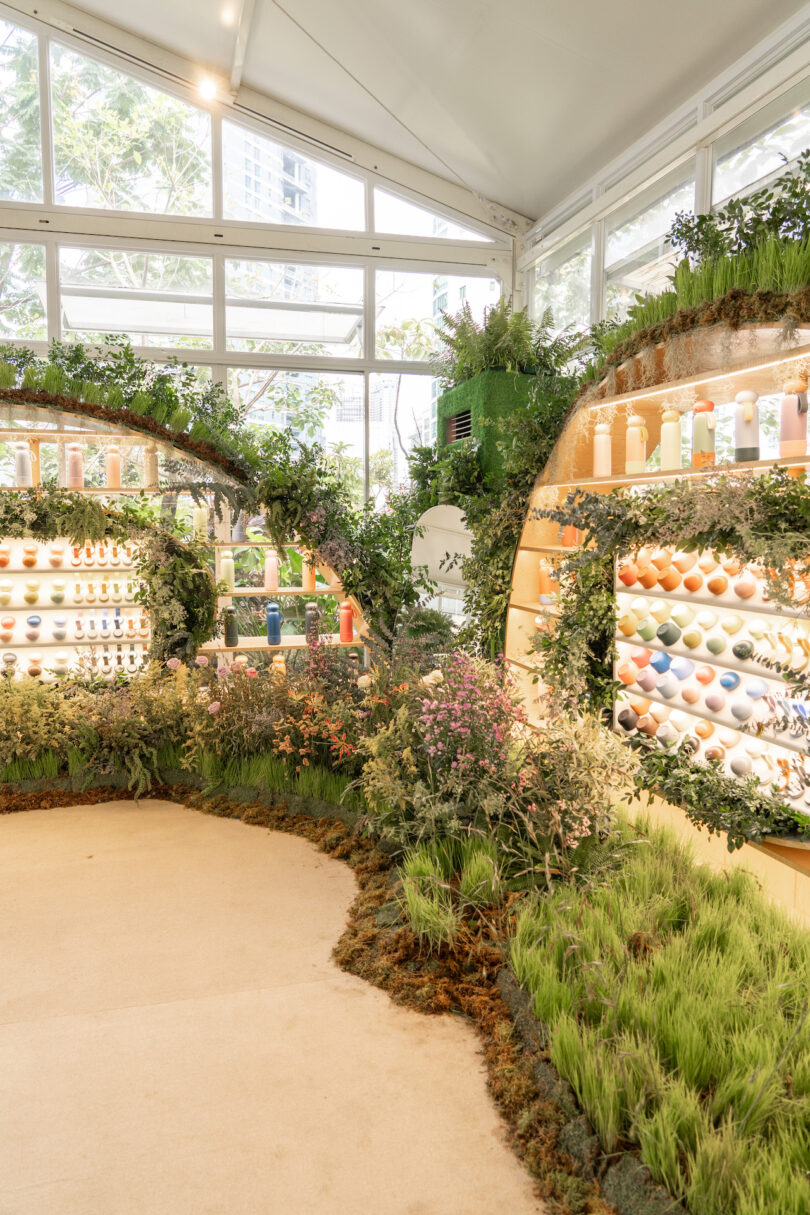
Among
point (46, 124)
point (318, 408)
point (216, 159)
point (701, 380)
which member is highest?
point (46, 124)

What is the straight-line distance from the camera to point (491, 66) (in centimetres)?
568

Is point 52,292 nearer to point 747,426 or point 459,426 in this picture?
point 459,426

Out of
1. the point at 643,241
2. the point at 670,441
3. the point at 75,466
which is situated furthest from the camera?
the point at 643,241

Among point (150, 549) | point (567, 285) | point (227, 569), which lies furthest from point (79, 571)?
point (567, 285)

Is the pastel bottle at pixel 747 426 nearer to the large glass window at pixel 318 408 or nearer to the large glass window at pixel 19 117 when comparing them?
the large glass window at pixel 318 408

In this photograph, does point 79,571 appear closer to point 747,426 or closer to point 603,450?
point 603,450

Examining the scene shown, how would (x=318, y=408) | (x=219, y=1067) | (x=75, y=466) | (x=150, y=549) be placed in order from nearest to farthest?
(x=219, y=1067) → (x=150, y=549) → (x=75, y=466) → (x=318, y=408)

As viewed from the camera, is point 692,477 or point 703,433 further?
point 703,433

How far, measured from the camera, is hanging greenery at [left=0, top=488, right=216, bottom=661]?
523 centimetres

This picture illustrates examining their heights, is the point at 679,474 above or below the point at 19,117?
below

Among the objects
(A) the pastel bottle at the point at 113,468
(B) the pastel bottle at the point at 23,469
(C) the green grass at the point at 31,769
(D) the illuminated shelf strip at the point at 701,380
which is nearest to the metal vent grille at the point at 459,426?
(D) the illuminated shelf strip at the point at 701,380

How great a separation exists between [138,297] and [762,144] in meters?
5.32

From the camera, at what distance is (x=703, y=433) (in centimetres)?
366

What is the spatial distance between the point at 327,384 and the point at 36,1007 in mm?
6663
